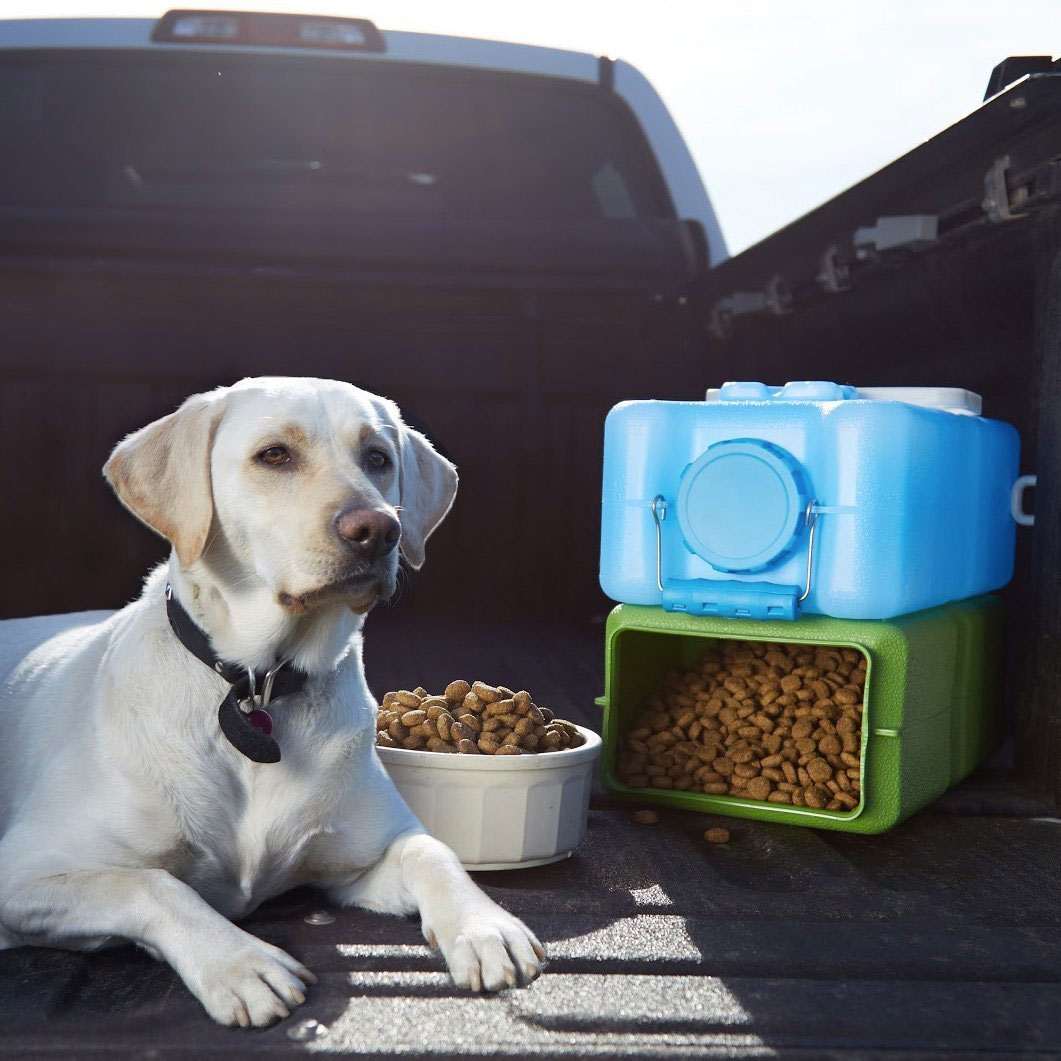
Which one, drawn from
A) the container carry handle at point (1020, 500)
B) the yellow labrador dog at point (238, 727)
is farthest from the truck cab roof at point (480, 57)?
the yellow labrador dog at point (238, 727)

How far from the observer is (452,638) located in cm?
432

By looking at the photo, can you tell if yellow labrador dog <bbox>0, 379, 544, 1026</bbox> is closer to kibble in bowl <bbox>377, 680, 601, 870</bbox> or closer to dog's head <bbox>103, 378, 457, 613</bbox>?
dog's head <bbox>103, 378, 457, 613</bbox>

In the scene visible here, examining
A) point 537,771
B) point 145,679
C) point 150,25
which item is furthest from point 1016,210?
point 150,25

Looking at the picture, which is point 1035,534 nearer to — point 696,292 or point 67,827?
point 696,292

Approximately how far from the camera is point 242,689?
2053mm

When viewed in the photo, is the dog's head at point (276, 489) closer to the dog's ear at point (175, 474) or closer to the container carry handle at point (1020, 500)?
the dog's ear at point (175, 474)

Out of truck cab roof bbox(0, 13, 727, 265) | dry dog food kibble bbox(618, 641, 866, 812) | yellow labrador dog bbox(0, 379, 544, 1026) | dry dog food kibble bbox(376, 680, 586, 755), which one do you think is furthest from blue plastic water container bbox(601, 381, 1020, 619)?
truck cab roof bbox(0, 13, 727, 265)

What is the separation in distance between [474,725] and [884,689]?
0.75 meters

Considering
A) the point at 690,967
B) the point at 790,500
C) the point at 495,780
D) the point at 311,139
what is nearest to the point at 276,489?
the point at 495,780

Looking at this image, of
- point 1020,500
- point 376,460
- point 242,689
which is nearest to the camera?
point 242,689

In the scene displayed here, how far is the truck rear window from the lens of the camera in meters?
4.02

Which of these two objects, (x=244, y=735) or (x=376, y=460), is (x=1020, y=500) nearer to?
(x=376, y=460)

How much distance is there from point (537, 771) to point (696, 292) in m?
2.34

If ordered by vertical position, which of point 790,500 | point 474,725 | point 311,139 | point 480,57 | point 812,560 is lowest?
point 474,725
